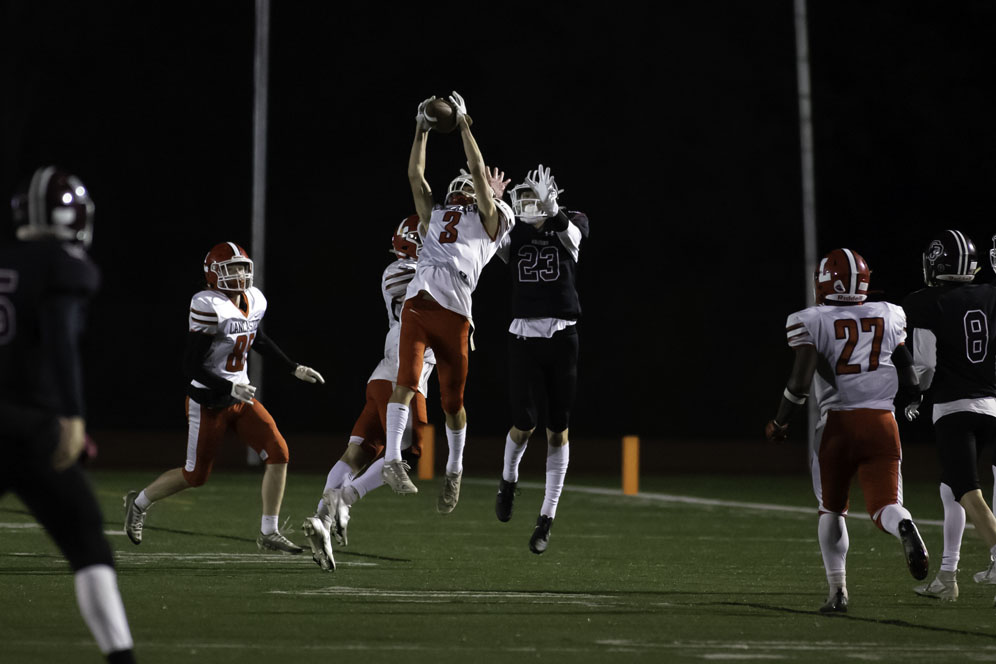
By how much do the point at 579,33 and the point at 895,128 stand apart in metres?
6.81

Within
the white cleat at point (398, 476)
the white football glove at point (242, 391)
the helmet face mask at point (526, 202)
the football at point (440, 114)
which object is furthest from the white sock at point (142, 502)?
the football at point (440, 114)

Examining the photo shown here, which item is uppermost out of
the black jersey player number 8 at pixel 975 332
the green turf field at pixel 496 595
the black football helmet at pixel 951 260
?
the black football helmet at pixel 951 260

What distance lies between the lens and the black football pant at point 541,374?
1124 cm

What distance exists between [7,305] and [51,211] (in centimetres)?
45

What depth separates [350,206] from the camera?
3105 cm

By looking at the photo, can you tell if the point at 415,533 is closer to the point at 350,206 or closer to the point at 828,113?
the point at 350,206

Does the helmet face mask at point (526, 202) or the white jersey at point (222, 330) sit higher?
the helmet face mask at point (526, 202)

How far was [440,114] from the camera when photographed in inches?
405

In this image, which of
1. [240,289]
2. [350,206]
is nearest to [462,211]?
[240,289]

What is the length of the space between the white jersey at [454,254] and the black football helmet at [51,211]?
4740mm

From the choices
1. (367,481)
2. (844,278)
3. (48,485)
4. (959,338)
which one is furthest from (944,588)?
(48,485)

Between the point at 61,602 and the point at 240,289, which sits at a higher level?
the point at 240,289

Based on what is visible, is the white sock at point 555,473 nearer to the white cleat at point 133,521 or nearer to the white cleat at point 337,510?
the white cleat at point 337,510

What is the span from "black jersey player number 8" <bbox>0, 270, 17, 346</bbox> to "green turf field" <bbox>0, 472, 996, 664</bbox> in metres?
1.87
